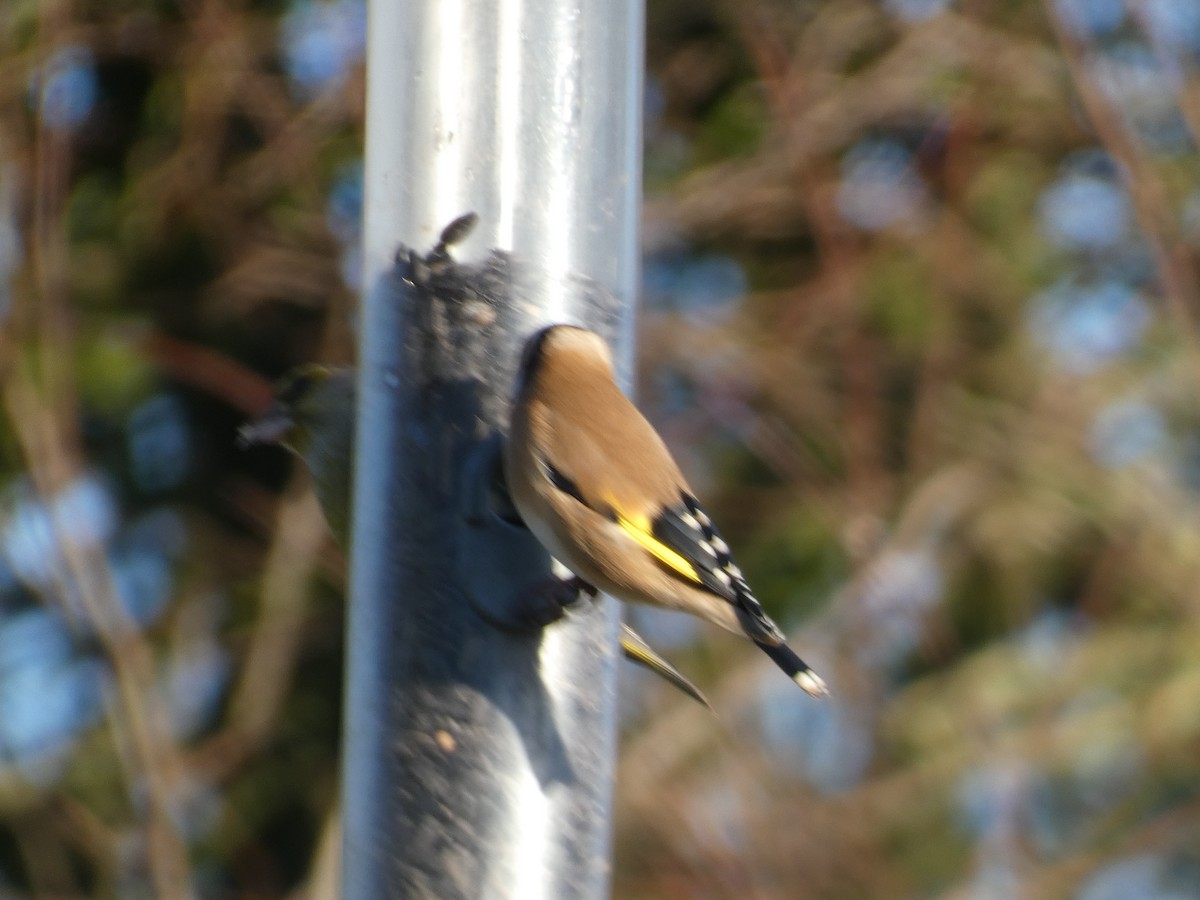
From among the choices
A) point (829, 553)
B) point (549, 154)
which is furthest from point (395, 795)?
point (829, 553)

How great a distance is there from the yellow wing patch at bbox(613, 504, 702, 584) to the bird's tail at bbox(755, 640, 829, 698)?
19 centimetres

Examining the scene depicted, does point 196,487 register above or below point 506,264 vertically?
above

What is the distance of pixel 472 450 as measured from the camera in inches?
135

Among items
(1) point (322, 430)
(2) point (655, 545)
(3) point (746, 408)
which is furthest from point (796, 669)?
(3) point (746, 408)

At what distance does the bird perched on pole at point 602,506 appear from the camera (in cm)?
321

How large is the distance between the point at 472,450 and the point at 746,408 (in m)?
3.71

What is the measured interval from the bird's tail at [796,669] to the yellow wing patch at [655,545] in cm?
19

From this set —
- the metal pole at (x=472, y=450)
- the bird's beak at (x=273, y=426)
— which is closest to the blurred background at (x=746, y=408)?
the bird's beak at (x=273, y=426)

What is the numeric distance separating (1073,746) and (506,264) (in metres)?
4.53

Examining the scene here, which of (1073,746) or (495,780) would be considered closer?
(495,780)

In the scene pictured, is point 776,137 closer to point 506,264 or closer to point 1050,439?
point 1050,439

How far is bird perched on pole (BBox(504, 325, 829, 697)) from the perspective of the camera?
126 inches

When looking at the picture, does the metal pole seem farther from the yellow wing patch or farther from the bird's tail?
the bird's tail

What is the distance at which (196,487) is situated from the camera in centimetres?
771
